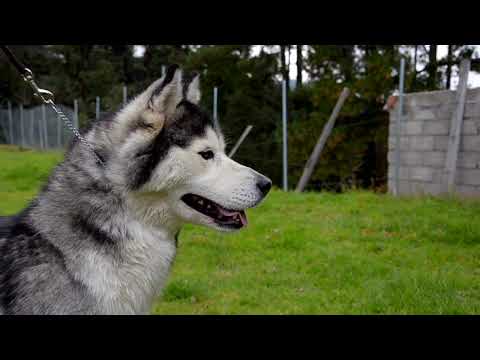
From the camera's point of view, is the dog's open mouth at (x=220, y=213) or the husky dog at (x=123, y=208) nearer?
the husky dog at (x=123, y=208)

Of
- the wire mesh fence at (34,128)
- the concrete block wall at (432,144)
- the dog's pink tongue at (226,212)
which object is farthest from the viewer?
the wire mesh fence at (34,128)

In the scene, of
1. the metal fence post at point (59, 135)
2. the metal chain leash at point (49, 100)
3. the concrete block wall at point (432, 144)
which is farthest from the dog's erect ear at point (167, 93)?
the metal fence post at point (59, 135)

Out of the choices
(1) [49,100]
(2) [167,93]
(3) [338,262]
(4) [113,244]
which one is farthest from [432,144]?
(4) [113,244]

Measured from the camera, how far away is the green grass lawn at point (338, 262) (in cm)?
404

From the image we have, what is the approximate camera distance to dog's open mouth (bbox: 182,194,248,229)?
247 centimetres

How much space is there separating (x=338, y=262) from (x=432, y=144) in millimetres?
4598

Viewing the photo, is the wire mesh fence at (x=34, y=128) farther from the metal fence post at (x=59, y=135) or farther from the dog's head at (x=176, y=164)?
the dog's head at (x=176, y=164)

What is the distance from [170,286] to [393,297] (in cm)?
201

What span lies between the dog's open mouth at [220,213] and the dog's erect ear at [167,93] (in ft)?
1.60

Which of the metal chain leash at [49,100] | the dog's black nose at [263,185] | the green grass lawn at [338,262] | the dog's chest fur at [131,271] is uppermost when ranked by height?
the metal chain leash at [49,100]

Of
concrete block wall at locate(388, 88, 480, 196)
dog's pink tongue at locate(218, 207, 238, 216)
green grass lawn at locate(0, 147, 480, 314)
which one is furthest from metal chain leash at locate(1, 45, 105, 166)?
concrete block wall at locate(388, 88, 480, 196)

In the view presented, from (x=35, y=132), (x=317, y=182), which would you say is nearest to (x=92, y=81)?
(x=35, y=132)

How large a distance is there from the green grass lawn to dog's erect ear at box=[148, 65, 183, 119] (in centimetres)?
218
